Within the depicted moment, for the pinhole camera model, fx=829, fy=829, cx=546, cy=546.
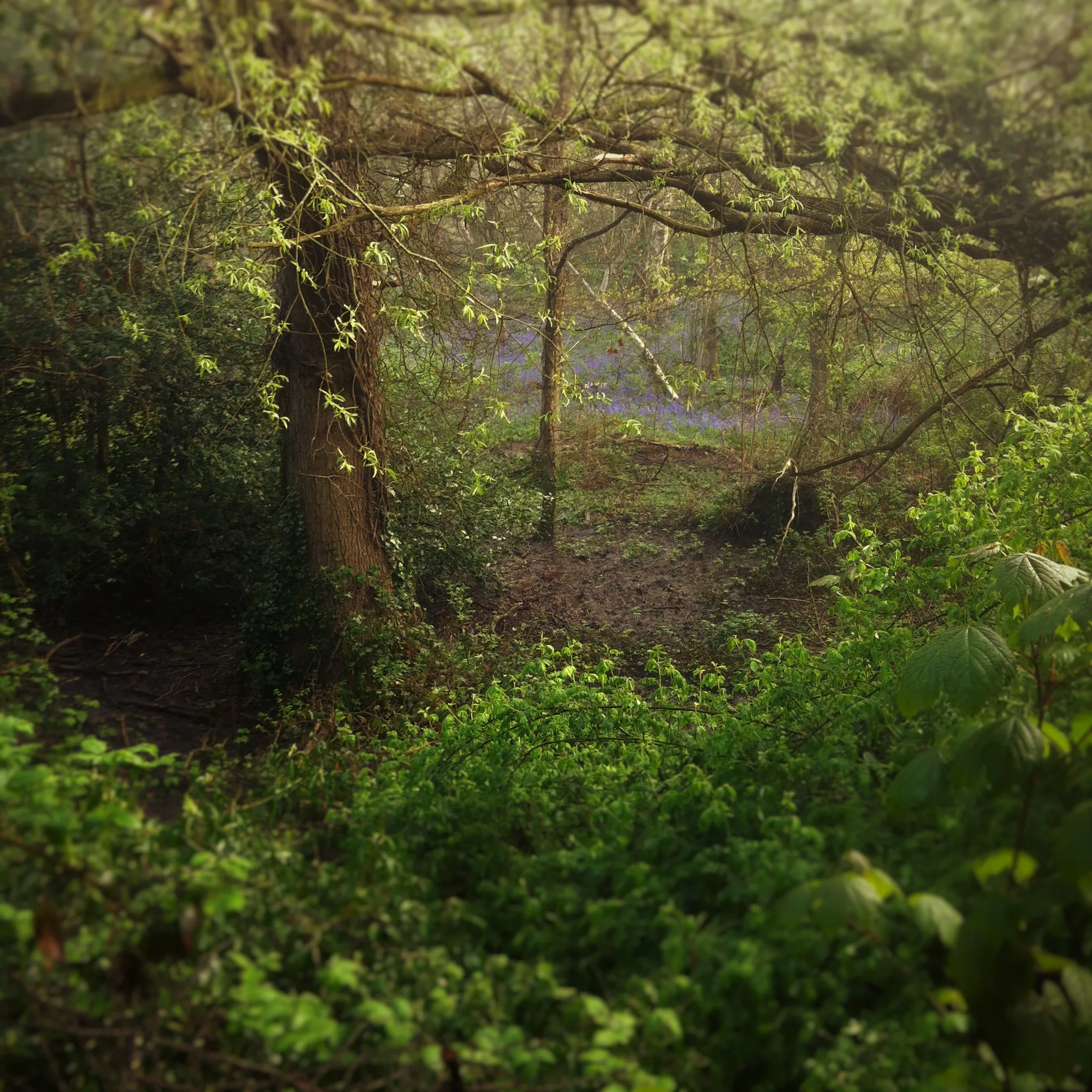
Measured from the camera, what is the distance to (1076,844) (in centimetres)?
212

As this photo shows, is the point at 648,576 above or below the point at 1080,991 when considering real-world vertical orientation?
below

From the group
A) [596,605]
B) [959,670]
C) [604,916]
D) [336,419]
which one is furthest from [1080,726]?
[596,605]

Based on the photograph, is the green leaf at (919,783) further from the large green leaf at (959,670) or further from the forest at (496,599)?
the large green leaf at (959,670)

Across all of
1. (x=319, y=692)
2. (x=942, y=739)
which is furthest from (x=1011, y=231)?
(x=319, y=692)

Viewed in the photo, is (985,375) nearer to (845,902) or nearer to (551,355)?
(551,355)

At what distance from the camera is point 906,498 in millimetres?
9602

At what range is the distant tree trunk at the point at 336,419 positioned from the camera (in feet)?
18.7

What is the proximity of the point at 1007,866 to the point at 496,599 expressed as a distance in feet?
22.2

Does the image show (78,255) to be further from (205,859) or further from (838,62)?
(838,62)

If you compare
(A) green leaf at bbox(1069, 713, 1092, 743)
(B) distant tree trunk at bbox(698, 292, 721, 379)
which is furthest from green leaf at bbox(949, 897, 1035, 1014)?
(B) distant tree trunk at bbox(698, 292, 721, 379)

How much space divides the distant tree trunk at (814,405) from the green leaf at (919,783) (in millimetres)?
6450

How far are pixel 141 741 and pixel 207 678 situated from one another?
5.38ft

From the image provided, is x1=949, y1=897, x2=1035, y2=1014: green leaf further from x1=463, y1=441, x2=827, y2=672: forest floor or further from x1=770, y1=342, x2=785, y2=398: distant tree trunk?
x1=770, y1=342, x2=785, y2=398: distant tree trunk

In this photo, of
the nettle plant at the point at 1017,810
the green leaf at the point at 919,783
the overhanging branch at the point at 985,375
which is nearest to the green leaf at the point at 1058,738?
the nettle plant at the point at 1017,810
